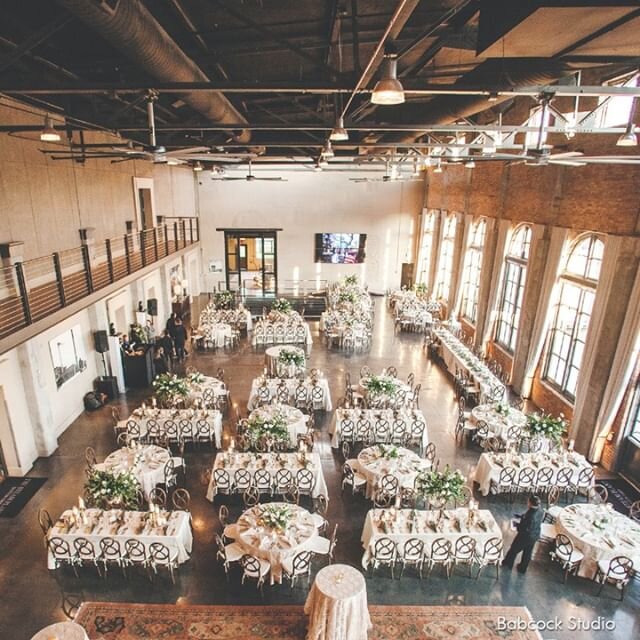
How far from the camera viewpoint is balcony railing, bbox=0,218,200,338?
8.61 meters

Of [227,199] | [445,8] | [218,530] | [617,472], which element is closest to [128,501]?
[218,530]

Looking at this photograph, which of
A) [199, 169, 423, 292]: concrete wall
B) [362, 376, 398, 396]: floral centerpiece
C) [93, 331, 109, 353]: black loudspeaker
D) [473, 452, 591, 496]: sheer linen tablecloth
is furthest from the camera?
[199, 169, 423, 292]: concrete wall

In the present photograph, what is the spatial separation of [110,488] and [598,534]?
25.2 ft

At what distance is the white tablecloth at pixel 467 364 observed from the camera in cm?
1266

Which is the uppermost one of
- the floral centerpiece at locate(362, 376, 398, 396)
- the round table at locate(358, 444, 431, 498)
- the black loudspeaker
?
the black loudspeaker

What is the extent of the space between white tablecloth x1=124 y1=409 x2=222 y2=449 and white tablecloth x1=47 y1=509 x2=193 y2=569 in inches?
117

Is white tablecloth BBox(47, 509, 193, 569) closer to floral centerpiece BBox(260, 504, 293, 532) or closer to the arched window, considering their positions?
floral centerpiece BBox(260, 504, 293, 532)

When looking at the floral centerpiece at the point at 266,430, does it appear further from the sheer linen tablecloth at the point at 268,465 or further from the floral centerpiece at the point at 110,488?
the floral centerpiece at the point at 110,488

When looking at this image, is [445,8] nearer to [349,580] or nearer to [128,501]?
[349,580]

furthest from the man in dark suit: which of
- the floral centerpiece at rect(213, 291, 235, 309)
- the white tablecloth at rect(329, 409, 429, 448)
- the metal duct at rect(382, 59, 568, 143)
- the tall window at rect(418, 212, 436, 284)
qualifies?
the tall window at rect(418, 212, 436, 284)

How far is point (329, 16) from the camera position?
21.5 feet

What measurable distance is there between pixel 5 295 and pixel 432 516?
9906mm

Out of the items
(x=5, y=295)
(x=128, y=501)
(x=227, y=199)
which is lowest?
(x=128, y=501)

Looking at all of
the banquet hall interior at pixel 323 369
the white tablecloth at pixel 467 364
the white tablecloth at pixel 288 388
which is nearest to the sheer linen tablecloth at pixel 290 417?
the banquet hall interior at pixel 323 369
